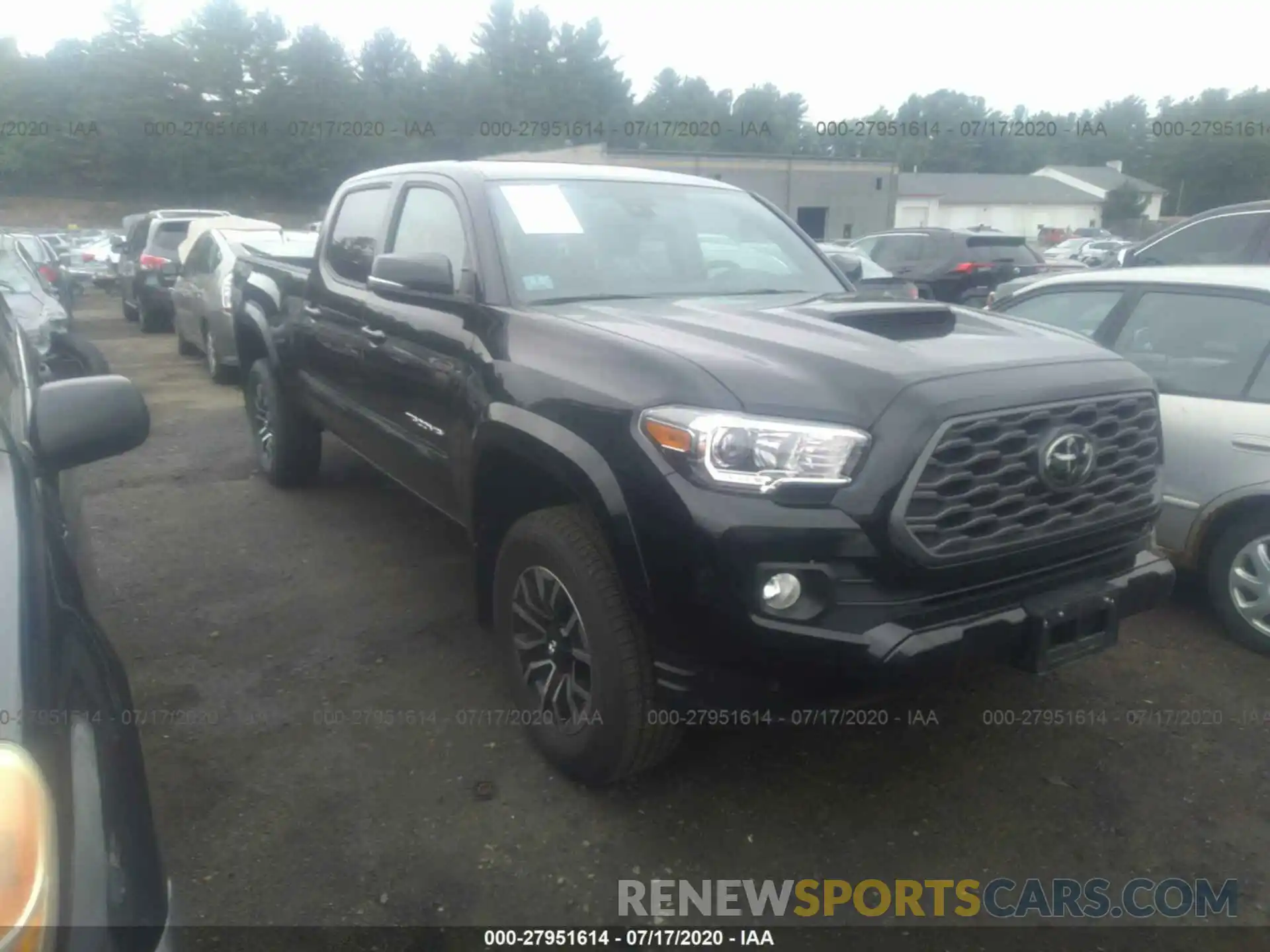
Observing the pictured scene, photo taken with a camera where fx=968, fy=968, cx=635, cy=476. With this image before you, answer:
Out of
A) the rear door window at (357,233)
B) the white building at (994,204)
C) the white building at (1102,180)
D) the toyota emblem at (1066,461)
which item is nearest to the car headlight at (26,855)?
the toyota emblem at (1066,461)

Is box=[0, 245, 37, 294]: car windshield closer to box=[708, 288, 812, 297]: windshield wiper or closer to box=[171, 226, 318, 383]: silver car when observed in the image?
box=[171, 226, 318, 383]: silver car

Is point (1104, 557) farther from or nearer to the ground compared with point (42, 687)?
nearer to the ground

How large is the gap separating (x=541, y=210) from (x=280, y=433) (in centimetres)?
293

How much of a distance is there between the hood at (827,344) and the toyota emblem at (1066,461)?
9.7 inches

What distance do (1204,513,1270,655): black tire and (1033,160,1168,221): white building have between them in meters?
74.4

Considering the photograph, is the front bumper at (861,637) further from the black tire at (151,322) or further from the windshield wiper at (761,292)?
the black tire at (151,322)

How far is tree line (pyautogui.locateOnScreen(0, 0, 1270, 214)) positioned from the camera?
50375 millimetres

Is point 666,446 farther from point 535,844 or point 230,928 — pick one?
point 230,928

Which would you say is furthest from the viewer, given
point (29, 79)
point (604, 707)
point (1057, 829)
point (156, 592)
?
point (29, 79)

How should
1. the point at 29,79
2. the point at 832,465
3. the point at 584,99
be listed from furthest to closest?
the point at 584,99 → the point at 29,79 → the point at 832,465

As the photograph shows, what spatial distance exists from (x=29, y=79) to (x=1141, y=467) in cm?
6396

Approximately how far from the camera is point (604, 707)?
2.78 meters

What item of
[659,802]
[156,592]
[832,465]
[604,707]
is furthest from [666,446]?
[156,592]

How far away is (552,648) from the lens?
312cm
